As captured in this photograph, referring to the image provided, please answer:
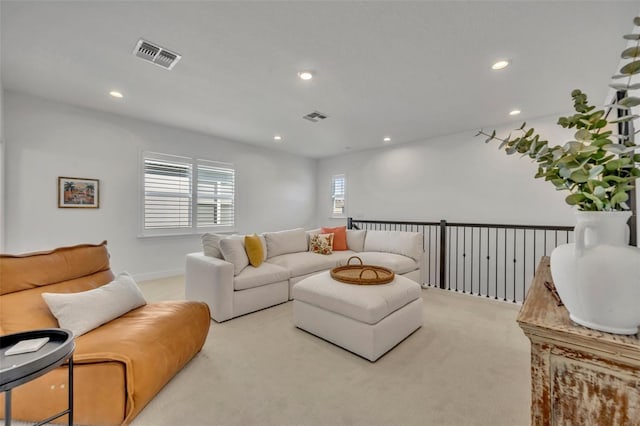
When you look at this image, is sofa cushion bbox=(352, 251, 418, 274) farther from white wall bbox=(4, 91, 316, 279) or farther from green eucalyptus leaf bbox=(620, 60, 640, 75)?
green eucalyptus leaf bbox=(620, 60, 640, 75)

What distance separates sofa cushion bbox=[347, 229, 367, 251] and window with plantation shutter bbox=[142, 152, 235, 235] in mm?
2401

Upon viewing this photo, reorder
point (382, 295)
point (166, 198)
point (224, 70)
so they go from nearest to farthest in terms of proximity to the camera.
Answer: point (382, 295) < point (224, 70) < point (166, 198)

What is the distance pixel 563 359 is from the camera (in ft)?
2.30

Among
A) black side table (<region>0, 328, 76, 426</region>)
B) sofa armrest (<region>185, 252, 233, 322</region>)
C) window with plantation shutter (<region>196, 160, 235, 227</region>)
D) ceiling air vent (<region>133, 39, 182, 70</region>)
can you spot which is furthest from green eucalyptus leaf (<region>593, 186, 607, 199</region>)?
A: window with plantation shutter (<region>196, 160, 235, 227</region>)

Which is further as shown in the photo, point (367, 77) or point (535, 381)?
point (367, 77)

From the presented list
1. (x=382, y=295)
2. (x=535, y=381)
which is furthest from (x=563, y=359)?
(x=382, y=295)

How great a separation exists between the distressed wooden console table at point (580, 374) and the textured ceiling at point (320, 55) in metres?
2.00

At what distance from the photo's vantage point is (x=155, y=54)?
2.35 metres

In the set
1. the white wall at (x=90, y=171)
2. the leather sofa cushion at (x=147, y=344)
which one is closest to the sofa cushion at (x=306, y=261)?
the leather sofa cushion at (x=147, y=344)

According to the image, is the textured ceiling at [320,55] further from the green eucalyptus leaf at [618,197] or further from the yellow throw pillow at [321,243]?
the yellow throw pillow at [321,243]

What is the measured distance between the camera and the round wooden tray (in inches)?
92.5

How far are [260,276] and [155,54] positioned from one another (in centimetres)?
235

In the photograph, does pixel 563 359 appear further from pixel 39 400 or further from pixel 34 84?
pixel 34 84

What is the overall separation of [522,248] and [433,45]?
11.2 feet
